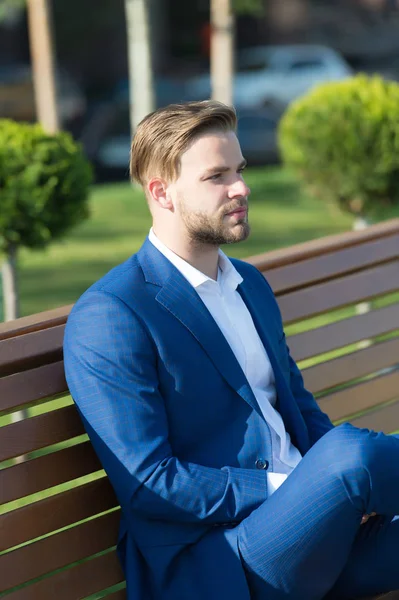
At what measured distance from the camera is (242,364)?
10.2 ft

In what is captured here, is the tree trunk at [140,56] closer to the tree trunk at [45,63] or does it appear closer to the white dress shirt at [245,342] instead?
the tree trunk at [45,63]

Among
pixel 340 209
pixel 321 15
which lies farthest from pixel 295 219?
pixel 321 15

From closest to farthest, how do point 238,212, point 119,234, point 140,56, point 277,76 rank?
point 238,212, point 119,234, point 140,56, point 277,76

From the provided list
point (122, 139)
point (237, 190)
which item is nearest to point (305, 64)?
point (122, 139)

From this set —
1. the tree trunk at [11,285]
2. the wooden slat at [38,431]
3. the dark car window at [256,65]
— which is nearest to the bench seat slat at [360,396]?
the wooden slat at [38,431]

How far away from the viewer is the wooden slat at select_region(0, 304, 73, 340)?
3029 millimetres

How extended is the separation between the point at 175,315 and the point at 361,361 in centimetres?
141

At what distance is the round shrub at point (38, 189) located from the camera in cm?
605

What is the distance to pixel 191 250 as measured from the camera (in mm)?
3119

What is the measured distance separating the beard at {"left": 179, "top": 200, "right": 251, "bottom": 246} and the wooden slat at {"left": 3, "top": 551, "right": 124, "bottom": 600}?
986 millimetres

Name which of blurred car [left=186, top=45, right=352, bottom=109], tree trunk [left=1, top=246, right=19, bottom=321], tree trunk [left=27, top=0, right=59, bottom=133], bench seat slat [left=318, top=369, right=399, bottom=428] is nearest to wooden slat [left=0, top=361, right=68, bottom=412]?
bench seat slat [left=318, top=369, right=399, bottom=428]

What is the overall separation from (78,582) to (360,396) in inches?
60.7

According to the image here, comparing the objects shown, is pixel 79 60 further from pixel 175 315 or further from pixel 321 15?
pixel 175 315

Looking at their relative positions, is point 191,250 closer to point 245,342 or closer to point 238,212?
point 238,212
